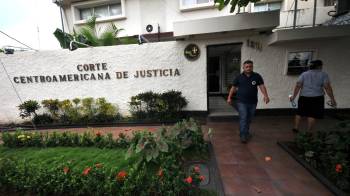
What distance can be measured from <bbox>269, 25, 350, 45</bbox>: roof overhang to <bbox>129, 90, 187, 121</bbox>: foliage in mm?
3365

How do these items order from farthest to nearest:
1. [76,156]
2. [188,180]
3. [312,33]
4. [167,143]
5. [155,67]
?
1. [155,67]
2. [312,33]
3. [76,156]
4. [167,143]
5. [188,180]

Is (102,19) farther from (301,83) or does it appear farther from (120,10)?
(301,83)

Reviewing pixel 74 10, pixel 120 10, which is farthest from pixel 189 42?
pixel 74 10

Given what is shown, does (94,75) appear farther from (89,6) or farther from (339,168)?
(339,168)

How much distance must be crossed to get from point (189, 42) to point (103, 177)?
4718 millimetres

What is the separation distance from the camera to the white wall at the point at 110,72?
618 cm

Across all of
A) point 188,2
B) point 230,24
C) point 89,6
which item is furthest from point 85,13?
point 230,24

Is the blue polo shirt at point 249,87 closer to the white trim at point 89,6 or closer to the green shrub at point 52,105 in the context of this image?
the green shrub at point 52,105

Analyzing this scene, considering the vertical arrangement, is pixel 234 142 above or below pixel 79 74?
below

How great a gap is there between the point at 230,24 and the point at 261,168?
3758 mm

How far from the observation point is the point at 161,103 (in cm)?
609

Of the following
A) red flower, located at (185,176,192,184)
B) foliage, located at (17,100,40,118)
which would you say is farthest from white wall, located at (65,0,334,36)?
red flower, located at (185,176,192,184)

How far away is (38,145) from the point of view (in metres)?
4.39

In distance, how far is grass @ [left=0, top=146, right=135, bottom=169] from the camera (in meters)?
3.34
